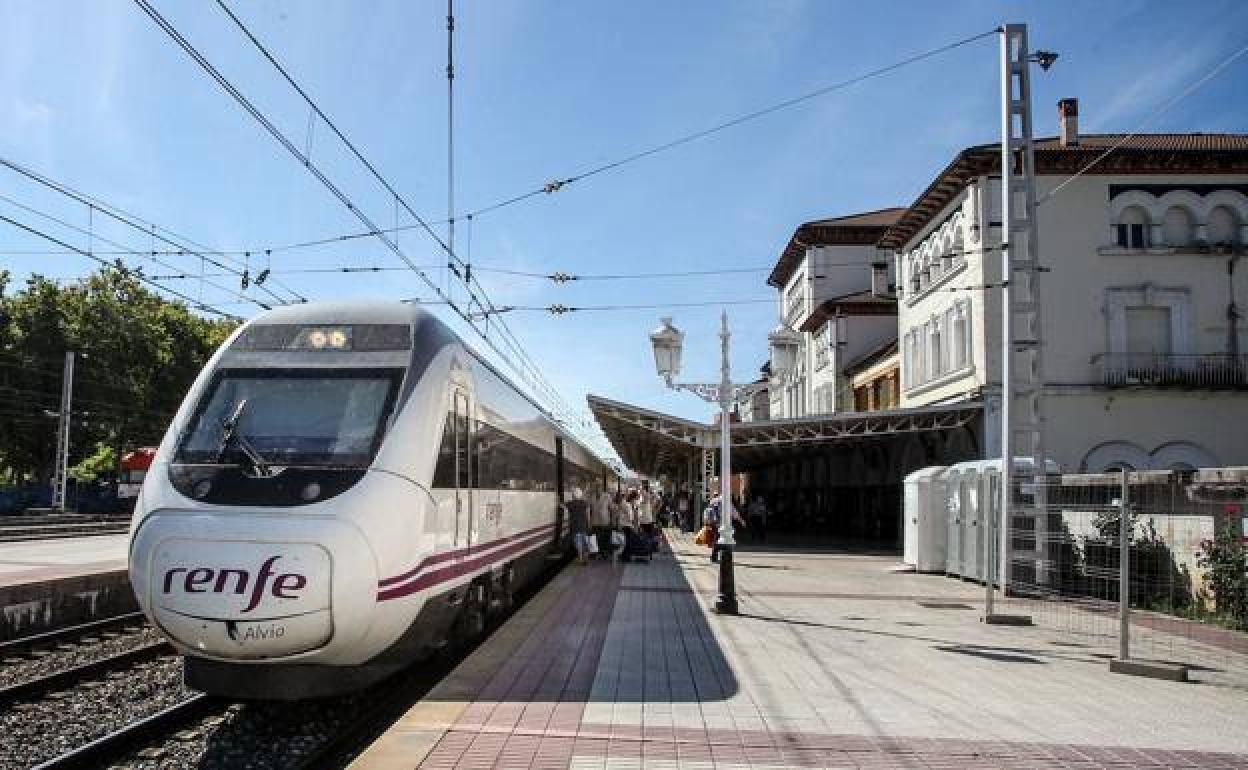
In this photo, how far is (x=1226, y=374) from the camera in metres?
27.6

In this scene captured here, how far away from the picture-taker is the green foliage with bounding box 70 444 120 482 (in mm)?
55875

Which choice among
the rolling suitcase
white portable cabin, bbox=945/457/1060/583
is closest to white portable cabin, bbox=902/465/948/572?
white portable cabin, bbox=945/457/1060/583

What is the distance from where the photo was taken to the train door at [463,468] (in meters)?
9.09

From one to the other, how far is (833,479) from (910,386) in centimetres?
888

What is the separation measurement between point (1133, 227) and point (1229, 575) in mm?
18808

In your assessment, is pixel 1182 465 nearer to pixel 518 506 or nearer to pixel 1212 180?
pixel 1212 180

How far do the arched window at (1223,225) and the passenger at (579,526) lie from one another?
19.2 m

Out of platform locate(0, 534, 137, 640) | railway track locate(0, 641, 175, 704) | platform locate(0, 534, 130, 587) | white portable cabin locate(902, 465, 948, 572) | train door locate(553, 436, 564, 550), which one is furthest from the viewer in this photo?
white portable cabin locate(902, 465, 948, 572)

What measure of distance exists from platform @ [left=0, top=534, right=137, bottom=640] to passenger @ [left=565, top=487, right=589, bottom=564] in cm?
828

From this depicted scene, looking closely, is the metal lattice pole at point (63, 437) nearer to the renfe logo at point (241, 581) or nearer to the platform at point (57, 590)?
the platform at point (57, 590)

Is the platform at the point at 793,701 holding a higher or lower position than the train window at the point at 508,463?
lower

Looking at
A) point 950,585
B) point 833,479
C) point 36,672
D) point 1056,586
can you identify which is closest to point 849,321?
point 833,479

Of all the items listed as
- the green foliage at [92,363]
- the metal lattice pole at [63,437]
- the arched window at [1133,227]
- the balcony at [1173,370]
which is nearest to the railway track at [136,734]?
the balcony at [1173,370]

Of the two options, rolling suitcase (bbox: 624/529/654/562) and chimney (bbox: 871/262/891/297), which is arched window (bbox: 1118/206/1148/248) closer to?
chimney (bbox: 871/262/891/297)
